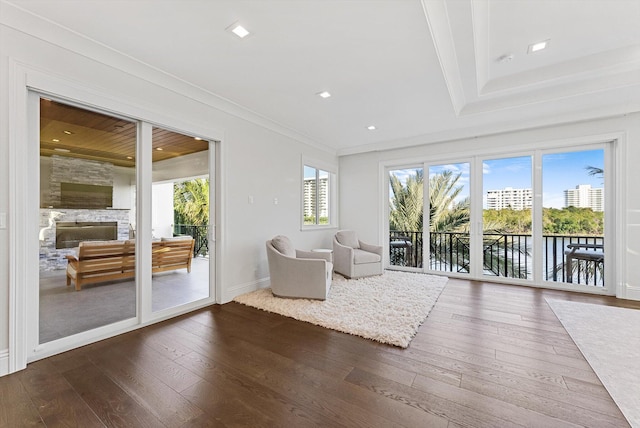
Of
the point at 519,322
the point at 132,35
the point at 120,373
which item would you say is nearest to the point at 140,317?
the point at 120,373

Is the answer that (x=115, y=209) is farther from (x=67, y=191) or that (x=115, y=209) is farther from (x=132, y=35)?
(x=132, y=35)

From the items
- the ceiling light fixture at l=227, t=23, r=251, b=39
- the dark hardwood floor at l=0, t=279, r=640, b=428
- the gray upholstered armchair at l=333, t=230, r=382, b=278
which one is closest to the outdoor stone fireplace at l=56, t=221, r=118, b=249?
the dark hardwood floor at l=0, t=279, r=640, b=428

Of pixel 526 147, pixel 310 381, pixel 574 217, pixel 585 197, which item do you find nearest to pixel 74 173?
pixel 310 381

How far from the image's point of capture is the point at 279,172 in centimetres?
471

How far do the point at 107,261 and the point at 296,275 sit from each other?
2.16 meters

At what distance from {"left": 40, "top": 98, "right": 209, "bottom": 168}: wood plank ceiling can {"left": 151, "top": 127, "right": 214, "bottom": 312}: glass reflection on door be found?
153mm

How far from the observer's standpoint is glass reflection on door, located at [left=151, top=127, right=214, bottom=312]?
10.3 feet

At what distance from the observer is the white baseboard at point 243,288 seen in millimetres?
3722

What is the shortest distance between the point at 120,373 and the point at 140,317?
0.94 meters

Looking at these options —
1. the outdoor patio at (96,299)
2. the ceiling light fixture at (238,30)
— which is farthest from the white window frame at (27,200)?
the ceiling light fixture at (238,30)

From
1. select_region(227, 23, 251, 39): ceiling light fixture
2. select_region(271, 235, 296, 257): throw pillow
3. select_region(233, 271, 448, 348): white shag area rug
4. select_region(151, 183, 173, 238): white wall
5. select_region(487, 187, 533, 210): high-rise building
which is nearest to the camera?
select_region(227, 23, 251, 39): ceiling light fixture

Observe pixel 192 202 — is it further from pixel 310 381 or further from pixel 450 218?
pixel 450 218

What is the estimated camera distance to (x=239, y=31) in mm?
2281

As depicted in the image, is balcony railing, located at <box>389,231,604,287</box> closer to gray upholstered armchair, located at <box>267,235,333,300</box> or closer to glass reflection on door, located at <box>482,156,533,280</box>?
glass reflection on door, located at <box>482,156,533,280</box>
